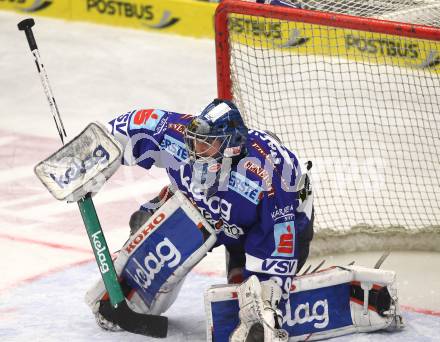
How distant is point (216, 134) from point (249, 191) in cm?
27

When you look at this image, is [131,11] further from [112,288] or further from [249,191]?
[249,191]

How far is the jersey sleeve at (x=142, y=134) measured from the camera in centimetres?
459

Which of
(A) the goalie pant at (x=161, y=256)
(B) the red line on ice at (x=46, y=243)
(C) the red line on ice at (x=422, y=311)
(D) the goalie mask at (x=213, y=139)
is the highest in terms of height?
(D) the goalie mask at (x=213, y=139)

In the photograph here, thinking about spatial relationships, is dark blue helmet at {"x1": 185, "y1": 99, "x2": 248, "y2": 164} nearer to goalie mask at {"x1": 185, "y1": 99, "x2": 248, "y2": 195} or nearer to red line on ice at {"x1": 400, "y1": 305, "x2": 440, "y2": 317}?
goalie mask at {"x1": 185, "y1": 99, "x2": 248, "y2": 195}

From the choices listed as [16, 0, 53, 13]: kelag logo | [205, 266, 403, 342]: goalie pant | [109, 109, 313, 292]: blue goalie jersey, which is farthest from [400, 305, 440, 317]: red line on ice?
[16, 0, 53, 13]: kelag logo

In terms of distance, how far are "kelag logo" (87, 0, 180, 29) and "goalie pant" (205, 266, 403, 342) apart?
529cm

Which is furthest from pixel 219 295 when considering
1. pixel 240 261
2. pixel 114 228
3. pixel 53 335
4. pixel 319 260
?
pixel 114 228

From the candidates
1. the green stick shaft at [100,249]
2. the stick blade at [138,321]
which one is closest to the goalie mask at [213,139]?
the green stick shaft at [100,249]

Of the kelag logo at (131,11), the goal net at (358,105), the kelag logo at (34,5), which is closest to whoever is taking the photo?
the goal net at (358,105)

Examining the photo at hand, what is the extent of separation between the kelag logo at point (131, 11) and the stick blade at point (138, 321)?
5353mm

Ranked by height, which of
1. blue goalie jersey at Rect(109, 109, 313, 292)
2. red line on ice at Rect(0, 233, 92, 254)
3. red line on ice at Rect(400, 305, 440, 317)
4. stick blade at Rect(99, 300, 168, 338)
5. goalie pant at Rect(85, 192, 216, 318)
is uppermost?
blue goalie jersey at Rect(109, 109, 313, 292)

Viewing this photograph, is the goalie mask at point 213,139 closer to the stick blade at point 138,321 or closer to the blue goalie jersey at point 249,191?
the blue goalie jersey at point 249,191

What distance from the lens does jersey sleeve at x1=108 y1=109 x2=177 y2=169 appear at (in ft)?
15.0

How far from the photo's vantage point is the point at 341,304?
4.76 metres
